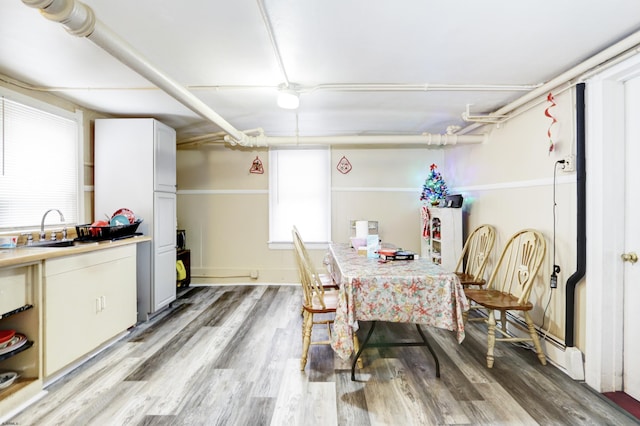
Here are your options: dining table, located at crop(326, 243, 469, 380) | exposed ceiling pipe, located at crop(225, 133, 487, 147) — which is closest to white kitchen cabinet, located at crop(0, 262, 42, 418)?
dining table, located at crop(326, 243, 469, 380)

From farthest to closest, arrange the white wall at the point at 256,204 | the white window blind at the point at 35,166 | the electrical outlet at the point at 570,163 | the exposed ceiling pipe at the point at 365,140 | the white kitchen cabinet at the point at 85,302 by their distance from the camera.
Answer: the white wall at the point at 256,204 < the exposed ceiling pipe at the point at 365,140 < the white window blind at the point at 35,166 < the electrical outlet at the point at 570,163 < the white kitchen cabinet at the point at 85,302

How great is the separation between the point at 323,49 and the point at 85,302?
8.73 feet

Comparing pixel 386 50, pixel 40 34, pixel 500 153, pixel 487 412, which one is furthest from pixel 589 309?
pixel 40 34

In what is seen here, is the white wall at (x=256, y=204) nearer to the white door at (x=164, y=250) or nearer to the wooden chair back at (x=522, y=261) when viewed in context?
the white door at (x=164, y=250)

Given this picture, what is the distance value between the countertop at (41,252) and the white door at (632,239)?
394 cm

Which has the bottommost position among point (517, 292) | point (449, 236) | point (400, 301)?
point (517, 292)

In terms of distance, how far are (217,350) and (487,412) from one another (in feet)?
6.88

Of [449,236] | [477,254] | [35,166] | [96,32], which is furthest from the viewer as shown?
[449,236]

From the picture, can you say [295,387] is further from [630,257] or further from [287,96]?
[630,257]

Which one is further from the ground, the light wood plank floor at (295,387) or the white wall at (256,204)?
the white wall at (256,204)

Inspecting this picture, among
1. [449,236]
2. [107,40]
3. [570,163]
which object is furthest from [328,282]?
[107,40]

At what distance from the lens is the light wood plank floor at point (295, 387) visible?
1.89m

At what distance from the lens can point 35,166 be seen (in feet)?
9.51

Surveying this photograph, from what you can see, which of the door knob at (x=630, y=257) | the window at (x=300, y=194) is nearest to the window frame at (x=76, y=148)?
the window at (x=300, y=194)
